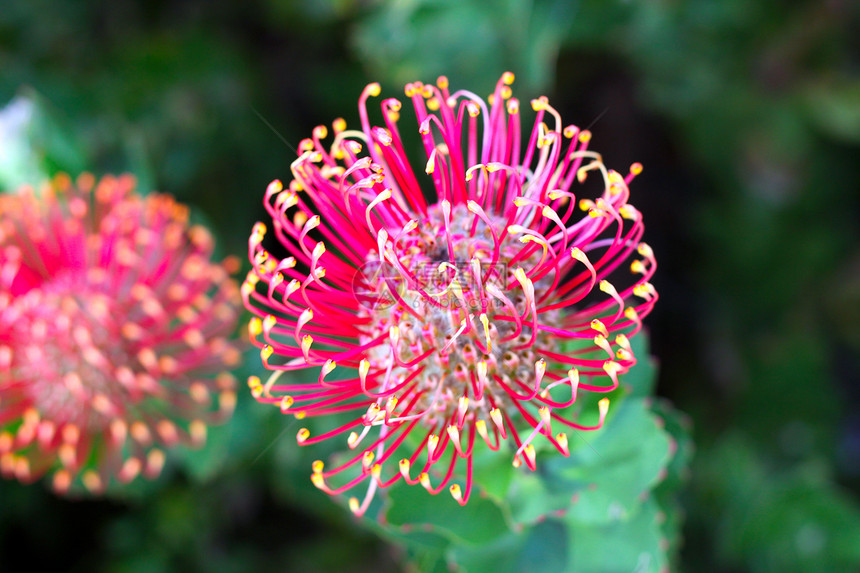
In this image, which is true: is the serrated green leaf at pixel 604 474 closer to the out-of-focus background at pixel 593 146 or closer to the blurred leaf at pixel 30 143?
the out-of-focus background at pixel 593 146

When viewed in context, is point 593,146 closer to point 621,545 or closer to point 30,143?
point 621,545

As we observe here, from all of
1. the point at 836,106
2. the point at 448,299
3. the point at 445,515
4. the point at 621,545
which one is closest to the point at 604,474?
the point at 621,545

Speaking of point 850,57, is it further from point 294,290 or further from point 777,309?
point 294,290

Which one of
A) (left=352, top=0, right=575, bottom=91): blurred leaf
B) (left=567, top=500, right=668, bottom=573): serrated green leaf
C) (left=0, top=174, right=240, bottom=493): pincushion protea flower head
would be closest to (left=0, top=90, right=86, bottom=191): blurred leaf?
(left=0, top=174, right=240, bottom=493): pincushion protea flower head

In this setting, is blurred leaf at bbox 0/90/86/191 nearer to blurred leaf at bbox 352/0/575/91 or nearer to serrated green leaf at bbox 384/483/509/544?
blurred leaf at bbox 352/0/575/91

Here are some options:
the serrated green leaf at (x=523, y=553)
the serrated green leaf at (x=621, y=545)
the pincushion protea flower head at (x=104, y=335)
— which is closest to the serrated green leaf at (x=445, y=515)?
the serrated green leaf at (x=523, y=553)

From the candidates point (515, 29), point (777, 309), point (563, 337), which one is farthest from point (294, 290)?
point (777, 309)
